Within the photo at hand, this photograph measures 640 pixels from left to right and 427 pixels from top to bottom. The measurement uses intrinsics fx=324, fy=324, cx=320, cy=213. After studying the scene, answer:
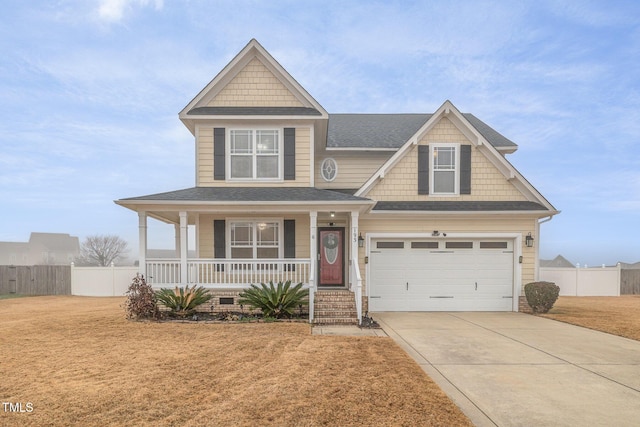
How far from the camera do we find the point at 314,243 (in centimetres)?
1016

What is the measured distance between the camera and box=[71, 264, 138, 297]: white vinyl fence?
16.5 m

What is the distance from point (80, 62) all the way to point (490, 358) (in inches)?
946

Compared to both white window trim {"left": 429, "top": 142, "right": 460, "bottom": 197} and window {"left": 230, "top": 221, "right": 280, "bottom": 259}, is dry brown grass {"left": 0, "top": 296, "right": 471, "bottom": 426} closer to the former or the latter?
window {"left": 230, "top": 221, "right": 280, "bottom": 259}

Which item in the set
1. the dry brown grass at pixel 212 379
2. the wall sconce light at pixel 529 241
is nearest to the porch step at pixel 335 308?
the dry brown grass at pixel 212 379

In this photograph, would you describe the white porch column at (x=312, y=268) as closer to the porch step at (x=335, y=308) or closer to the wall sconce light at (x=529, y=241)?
the porch step at (x=335, y=308)

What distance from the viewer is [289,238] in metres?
11.3

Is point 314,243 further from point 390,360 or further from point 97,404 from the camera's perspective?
point 97,404

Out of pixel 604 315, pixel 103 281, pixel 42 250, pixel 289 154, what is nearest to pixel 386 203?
pixel 289 154

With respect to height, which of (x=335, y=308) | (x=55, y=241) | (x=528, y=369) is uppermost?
(x=528, y=369)

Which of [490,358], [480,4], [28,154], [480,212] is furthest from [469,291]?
[28,154]

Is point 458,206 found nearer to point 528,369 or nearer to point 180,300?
point 528,369

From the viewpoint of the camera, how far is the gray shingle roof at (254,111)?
11273 millimetres

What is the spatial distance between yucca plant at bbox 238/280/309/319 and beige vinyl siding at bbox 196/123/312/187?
3.70 m

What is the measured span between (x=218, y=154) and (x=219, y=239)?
2991 mm
